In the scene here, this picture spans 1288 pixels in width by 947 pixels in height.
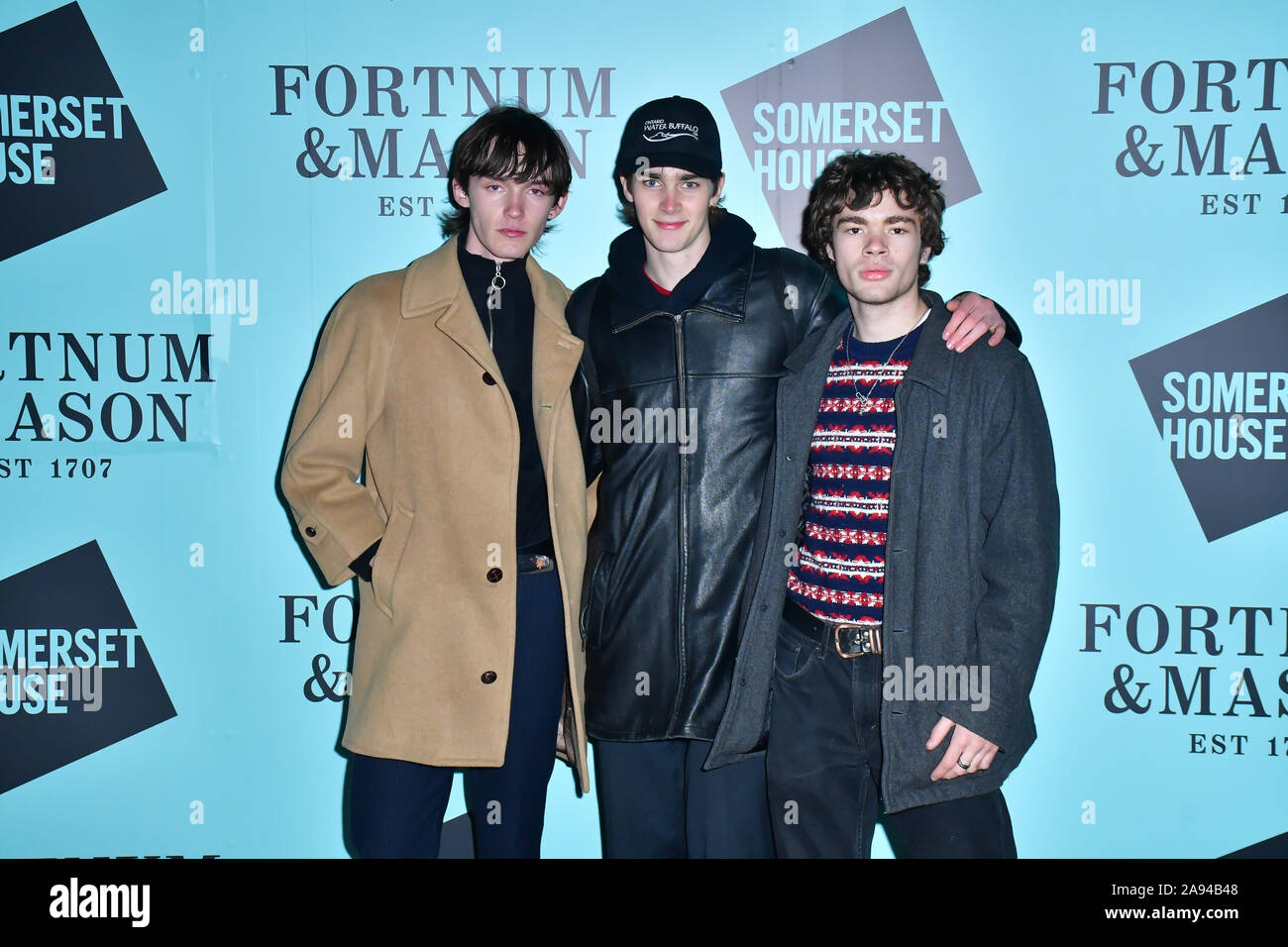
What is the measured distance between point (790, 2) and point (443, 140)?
1.05 metres

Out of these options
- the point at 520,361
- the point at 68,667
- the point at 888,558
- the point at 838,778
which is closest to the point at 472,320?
the point at 520,361

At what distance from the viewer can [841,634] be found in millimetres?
1898

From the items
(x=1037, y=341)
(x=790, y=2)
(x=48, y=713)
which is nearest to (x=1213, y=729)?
(x=1037, y=341)

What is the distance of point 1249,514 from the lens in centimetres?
268

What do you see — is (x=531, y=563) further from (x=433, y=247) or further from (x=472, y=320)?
(x=433, y=247)

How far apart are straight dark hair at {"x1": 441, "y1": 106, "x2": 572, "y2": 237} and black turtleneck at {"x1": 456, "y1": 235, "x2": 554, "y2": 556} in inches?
7.9

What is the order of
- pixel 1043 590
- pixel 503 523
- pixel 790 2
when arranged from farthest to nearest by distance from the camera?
pixel 790 2 → pixel 503 523 → pixel 1043 590

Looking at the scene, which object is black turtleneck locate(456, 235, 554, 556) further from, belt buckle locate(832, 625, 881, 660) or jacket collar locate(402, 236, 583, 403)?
belt buckle locate(832, 625, 881, 660)

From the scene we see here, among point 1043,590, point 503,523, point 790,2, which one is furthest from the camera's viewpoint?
point 790,2

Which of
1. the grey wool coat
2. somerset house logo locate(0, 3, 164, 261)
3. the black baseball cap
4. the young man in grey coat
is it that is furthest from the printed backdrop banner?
the grey wool coat

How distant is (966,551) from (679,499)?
62 cm

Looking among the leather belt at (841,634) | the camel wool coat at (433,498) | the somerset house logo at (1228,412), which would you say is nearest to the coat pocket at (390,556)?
the camel wool coat at (433,498)

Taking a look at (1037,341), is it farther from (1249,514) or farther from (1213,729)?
(1213,729)

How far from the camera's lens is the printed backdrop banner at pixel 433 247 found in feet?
8.64
